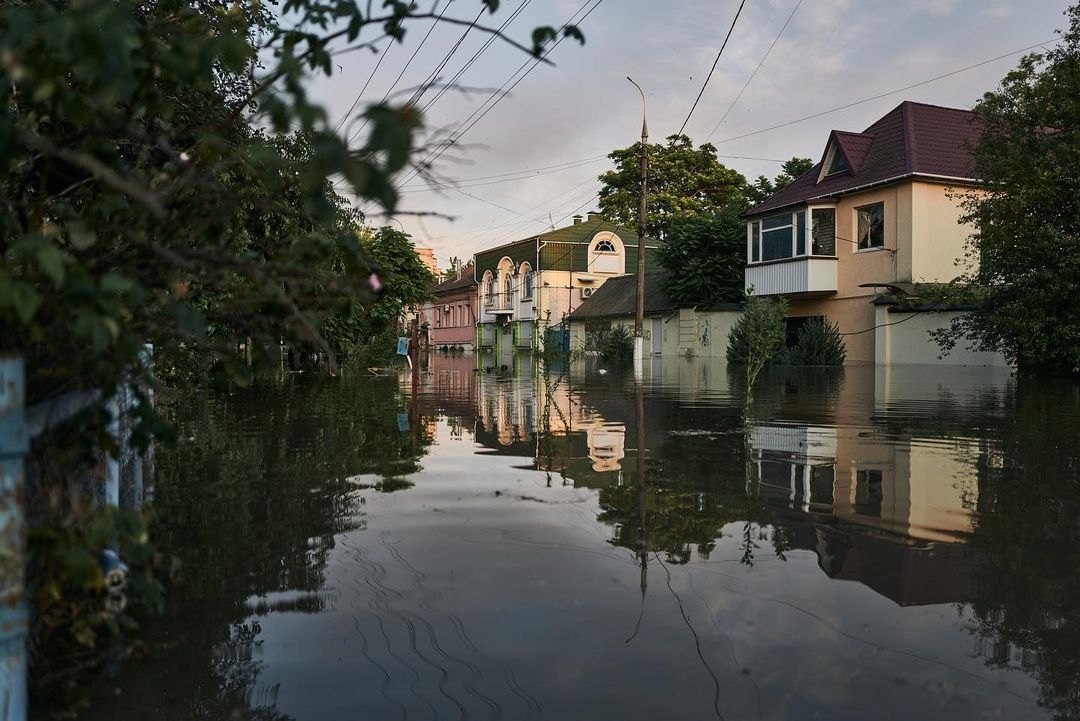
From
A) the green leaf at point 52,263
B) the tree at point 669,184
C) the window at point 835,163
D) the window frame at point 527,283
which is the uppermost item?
the tree at point 669,184

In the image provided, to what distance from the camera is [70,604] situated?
2.70 meters

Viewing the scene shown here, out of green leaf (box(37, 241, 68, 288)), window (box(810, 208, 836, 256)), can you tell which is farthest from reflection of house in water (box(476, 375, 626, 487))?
window (box(810, 208, 836, 256))

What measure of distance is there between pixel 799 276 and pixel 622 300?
14414 millimetres

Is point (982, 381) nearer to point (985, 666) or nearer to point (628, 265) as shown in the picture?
point (985, 666)

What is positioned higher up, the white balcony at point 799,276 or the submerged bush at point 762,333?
the white balcony at point 799,276

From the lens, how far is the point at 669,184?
53812 mm

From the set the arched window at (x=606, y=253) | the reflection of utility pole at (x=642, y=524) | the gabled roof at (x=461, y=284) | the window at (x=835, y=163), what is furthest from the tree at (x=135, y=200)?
the gabled roof at (x=461, y=284)

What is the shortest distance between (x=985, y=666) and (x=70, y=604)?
2.99 metres

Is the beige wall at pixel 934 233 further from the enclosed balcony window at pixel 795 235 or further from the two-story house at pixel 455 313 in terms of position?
the two-story house at pixel 455 313

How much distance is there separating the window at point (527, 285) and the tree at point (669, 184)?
6084mm

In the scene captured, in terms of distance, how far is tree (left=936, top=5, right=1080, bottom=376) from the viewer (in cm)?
1552

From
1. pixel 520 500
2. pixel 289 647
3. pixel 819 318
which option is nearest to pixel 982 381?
pixel 819 318

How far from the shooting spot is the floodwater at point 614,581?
2.80 m

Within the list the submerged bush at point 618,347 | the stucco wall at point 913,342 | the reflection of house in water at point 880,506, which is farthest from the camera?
the submerged bush at point 618,347
